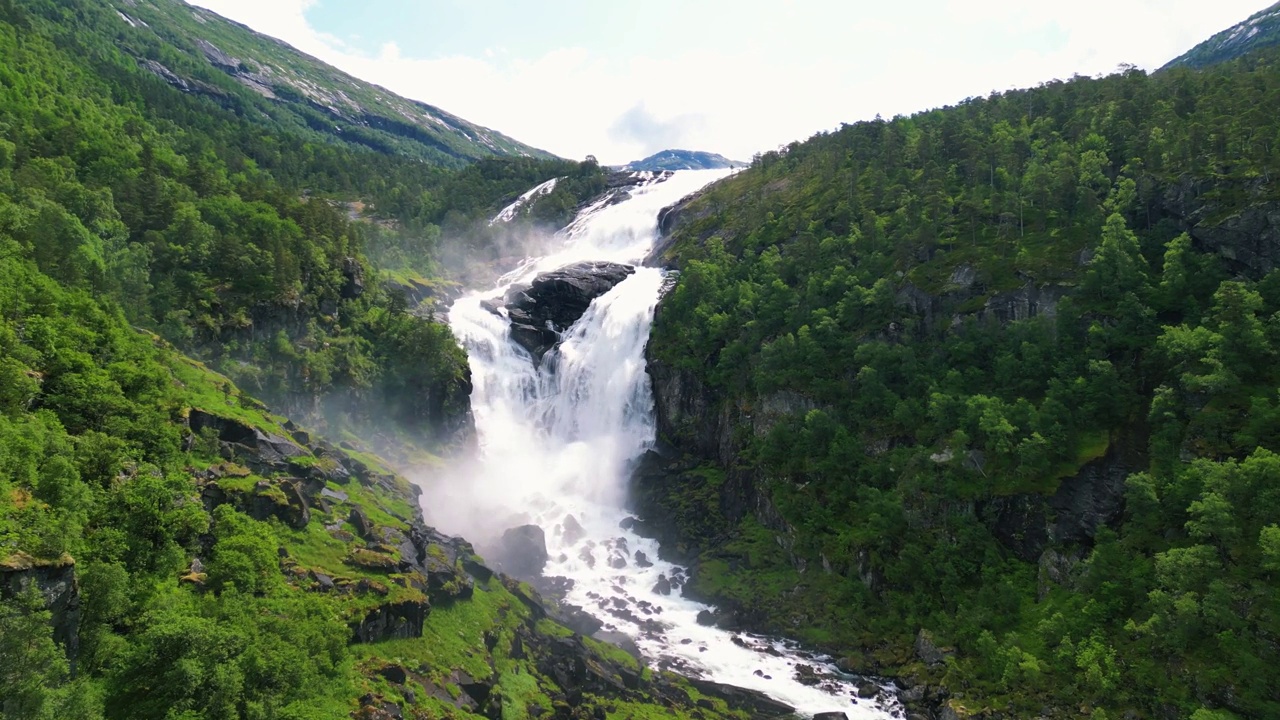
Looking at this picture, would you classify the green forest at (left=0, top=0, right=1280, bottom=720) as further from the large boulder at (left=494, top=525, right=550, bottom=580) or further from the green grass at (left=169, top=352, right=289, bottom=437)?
the large boulder at (left=494, top=525, right=550, bottom=580)

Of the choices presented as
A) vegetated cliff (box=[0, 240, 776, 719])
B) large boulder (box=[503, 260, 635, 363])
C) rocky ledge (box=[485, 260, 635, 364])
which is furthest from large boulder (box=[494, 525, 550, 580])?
large boulder (box=[503, 260, 635, 363])

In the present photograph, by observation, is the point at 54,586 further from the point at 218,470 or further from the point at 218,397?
the point at 218,397

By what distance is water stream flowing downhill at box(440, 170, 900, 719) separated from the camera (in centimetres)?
4581

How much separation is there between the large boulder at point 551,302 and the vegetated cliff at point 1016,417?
44.4ft

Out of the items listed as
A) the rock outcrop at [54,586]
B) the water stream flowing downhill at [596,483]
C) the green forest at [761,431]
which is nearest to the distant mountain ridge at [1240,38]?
the green forest at [761,431]

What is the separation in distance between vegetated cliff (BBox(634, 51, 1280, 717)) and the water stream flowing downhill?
3.09m

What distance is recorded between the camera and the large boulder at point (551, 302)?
88062 mm

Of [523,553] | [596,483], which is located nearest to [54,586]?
[523,553]

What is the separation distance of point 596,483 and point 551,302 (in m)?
29.1

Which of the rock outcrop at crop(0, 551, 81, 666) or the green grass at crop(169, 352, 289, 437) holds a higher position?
the rock outcrop at crop(0, 551, 81, 666)

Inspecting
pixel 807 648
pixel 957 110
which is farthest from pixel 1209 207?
pixel 957 110

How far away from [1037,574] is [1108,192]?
124 ft

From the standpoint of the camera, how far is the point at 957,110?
101 m

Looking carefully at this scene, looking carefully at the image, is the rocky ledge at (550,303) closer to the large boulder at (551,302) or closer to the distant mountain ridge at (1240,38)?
the large boulder at (551,302)
